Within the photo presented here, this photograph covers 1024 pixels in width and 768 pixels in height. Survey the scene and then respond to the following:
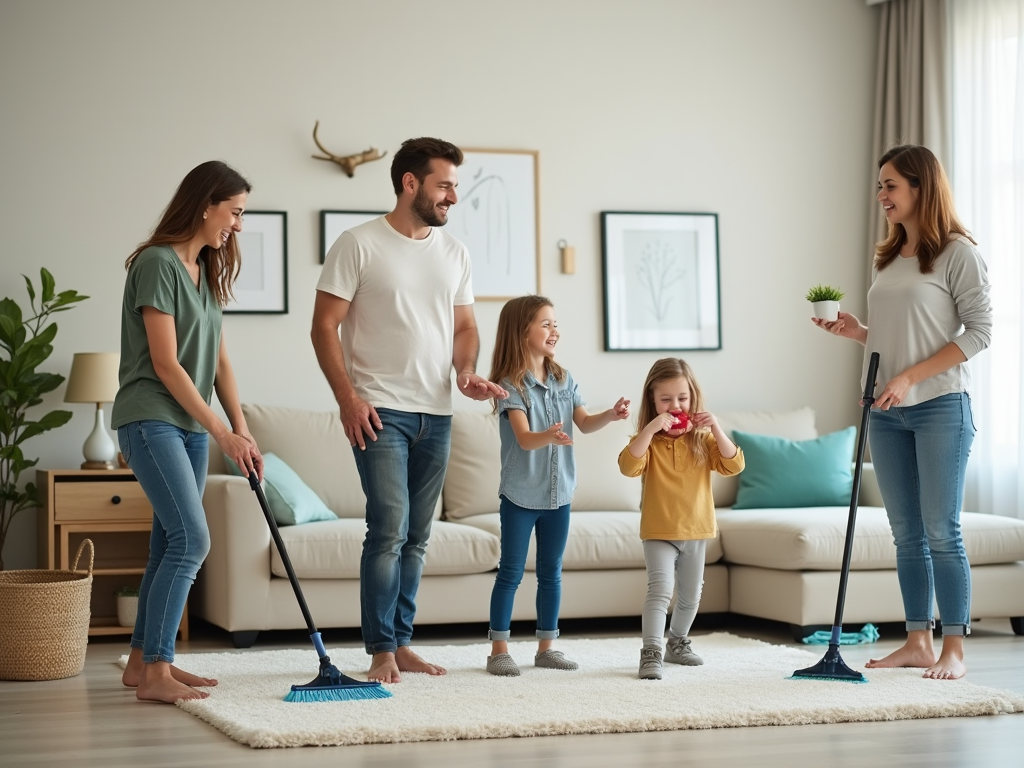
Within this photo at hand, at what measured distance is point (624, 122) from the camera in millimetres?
5852

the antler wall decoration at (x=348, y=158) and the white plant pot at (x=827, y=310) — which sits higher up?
the antler wall decoration at (x=348, y=158)

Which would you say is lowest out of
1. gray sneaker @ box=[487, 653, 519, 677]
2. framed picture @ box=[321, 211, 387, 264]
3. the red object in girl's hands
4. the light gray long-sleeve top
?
gray sneaker @ box=[487, 653, 519, 677]

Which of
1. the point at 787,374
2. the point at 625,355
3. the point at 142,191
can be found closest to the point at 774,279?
the point at 787,374

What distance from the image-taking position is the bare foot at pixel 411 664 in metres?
3.60

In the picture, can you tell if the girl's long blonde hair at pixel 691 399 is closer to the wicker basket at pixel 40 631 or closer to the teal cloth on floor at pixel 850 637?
the teal cloth on floor at pixel 850 637

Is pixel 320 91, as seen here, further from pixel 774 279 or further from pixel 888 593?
pixel 888 593

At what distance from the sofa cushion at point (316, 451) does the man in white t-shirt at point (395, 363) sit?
1519 millimetres

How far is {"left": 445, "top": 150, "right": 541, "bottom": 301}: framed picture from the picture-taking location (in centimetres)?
562

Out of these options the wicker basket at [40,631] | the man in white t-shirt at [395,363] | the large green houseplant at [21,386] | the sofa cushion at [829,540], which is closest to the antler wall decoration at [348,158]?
the large green houseplant at [21,386]

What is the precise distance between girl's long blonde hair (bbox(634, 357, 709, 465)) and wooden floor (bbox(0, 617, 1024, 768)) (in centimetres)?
97

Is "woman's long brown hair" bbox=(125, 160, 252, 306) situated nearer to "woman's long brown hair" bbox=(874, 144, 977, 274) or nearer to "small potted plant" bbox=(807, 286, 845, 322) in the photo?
"small potted plant" bbox=(807, 286, 845, 322)

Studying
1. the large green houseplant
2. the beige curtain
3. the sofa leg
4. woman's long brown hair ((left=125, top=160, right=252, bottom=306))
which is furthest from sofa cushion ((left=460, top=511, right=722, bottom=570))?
the beige curtain

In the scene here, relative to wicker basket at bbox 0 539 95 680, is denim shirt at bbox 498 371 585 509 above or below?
above

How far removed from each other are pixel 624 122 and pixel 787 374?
4.65 feet
